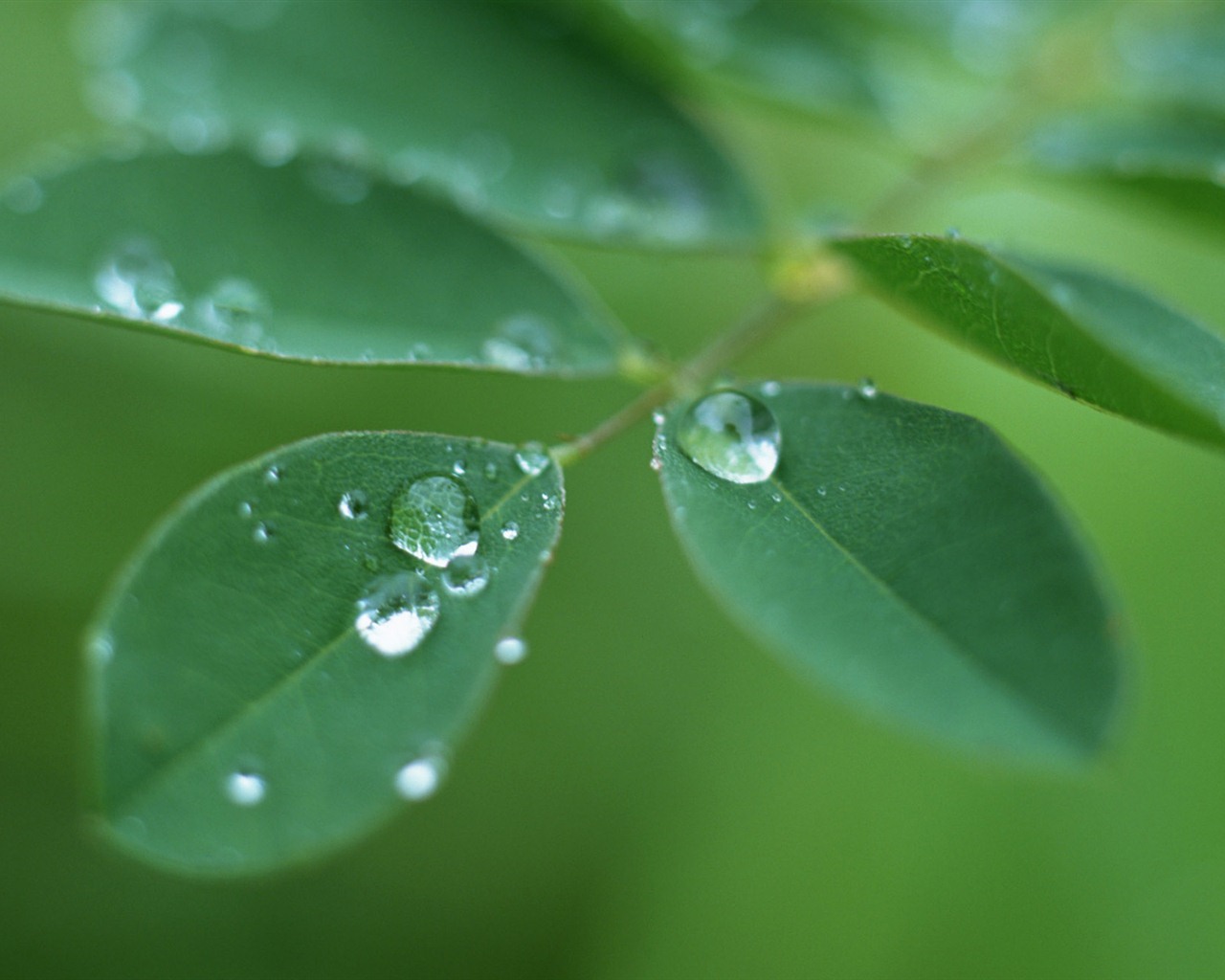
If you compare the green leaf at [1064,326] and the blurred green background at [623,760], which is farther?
the blurred green background at [623,760]

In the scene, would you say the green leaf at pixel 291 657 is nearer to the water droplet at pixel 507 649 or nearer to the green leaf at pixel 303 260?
the water droplet at pixel 507 649

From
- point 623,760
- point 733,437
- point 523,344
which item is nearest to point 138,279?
point 523,344

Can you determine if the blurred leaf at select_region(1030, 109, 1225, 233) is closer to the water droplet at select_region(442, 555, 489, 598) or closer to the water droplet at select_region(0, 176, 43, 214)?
the water droplet at select_region(442, 555, 489, 598)

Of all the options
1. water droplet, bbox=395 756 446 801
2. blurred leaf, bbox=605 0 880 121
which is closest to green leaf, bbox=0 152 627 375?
water droplet, bbox=395 756 446 801

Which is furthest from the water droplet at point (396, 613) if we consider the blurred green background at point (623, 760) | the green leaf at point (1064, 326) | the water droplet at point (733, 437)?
the blurred green background at point (623, 760)

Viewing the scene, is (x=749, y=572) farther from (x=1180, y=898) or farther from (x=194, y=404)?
(x=194, y=404)
